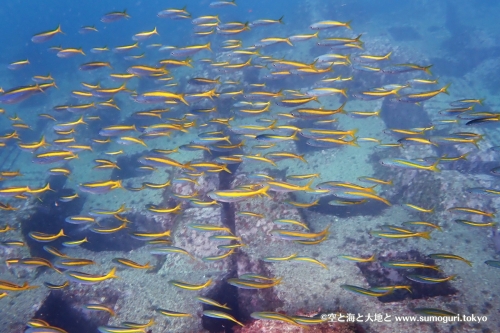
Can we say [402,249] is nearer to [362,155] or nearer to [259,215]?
[259,215]

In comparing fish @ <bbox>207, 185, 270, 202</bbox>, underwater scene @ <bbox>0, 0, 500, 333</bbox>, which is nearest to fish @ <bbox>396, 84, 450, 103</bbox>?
underwater scene @ <bbox>0, 0, 500, 333</bbox>

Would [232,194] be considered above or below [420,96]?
below

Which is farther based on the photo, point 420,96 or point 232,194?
point 420,96

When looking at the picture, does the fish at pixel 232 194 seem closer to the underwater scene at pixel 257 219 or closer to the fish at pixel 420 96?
the underwater scene at pixel 257 219

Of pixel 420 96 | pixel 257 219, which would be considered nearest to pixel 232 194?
pixel 257 219

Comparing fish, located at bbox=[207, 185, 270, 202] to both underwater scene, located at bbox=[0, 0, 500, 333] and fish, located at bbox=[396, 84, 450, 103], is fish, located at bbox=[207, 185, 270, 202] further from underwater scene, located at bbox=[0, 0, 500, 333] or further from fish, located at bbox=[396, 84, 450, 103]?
fish, located at bbox=[396, 84, 450, 103]

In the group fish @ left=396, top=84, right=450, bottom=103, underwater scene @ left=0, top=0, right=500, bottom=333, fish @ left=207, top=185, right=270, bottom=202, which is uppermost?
fish @ left=396, top=84, right=450, bottom=103

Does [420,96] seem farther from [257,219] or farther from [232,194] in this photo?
[232,194]

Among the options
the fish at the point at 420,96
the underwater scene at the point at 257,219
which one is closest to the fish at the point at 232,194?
the underwater scene at the point at 257,219

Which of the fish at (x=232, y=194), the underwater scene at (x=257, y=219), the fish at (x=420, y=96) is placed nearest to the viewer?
the underwater scene at (x=257, y=219)

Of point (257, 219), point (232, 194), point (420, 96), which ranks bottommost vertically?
point (257, 219)

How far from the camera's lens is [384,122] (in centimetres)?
1276

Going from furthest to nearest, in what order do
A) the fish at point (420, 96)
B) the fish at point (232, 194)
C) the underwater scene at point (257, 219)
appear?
the fish at point (420, 96) → the fish at point (232, 194) → the underwater scene at point (257, 219)

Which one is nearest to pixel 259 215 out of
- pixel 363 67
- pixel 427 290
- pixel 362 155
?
pixel 427 290
